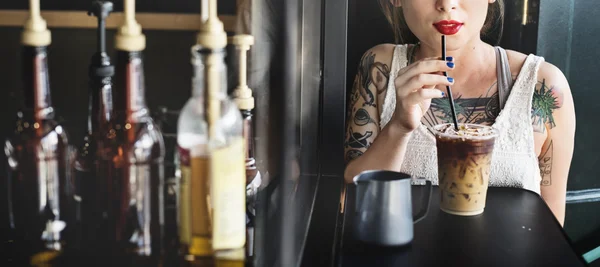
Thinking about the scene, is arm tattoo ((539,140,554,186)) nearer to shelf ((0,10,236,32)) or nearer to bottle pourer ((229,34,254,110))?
bottle pourer ((229,34,254,110))

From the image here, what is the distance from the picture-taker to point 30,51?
0.38 m

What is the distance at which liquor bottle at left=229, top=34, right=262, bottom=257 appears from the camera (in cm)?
60

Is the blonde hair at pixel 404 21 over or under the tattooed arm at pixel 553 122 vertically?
over

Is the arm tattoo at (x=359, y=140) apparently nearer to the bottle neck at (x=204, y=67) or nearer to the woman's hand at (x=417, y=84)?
the woman's hand at (x=417, y=84)

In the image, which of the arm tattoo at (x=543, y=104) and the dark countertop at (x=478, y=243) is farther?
the arm tattoo at (x=543, y=104)

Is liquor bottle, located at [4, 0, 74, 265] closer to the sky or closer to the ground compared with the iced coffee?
closer to the sky

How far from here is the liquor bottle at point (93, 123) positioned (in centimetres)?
41

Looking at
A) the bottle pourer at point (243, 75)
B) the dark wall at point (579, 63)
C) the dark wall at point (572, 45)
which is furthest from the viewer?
the dark wall at point (579, 63)

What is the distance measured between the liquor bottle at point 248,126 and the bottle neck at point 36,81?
7.3 inches

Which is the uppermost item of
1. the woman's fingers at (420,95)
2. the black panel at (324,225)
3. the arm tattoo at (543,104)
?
the woman's fingers at (420,95)

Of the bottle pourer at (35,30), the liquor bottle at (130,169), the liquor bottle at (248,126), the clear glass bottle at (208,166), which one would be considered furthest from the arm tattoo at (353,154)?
the bottle pourer at (35,30)

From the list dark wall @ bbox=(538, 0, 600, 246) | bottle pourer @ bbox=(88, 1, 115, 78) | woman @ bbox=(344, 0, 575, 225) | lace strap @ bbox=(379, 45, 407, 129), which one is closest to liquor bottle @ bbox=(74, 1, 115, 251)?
bottle pourer @ bbox=(88, 1, 115, 78)

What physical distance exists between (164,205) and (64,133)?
91mm

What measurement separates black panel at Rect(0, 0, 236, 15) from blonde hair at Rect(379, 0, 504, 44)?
62.3 inches
